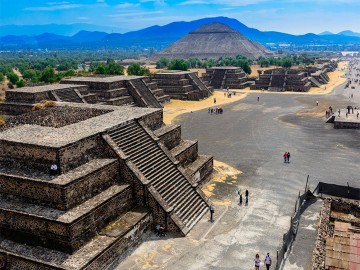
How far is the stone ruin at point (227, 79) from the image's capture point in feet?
290

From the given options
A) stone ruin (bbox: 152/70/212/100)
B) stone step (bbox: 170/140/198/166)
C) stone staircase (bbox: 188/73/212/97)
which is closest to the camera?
stone step (bbox: 170/140/198/166)

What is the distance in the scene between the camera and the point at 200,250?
1712 centimetres

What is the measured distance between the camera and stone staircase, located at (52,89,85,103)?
3819cm

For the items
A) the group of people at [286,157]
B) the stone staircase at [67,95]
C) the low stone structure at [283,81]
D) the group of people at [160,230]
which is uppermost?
the stone staircase at [67,95]

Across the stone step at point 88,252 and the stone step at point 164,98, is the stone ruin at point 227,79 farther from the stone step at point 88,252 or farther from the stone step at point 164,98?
the stone step at point 88,252

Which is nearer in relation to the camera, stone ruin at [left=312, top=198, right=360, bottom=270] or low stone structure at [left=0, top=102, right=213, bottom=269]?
stone ruin at [left=312, top=198, right=360, bottom=270]

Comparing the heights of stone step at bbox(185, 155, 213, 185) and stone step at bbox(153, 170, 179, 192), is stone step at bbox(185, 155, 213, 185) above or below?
below

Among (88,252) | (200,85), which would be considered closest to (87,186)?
(88,252)

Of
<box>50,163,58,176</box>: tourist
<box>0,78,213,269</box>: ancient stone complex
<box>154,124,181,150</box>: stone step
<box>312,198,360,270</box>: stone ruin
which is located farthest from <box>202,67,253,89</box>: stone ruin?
<box>50,163,58,176</box>: tourist

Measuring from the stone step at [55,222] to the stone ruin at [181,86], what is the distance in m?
51.6

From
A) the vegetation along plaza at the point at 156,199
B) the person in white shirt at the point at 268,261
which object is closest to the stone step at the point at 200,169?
the vegetation along plaza at the point at 156,199

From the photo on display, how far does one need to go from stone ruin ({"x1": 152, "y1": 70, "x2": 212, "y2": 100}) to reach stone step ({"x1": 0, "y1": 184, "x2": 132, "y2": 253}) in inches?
2032

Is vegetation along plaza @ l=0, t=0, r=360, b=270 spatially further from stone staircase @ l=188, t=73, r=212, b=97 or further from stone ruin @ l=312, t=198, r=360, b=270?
stone staircase @ l=188, t=73, r=212, b=97

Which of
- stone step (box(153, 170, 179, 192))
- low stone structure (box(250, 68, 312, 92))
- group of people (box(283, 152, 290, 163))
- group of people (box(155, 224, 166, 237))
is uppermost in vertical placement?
low stone structure (box(250, 68, 312, 92))
